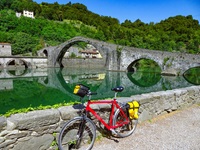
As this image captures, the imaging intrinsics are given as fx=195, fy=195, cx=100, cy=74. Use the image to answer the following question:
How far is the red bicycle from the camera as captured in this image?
9.75 feet

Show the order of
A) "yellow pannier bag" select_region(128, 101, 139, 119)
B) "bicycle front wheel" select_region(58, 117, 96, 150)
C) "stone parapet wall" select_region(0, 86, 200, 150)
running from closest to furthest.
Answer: "stone parapet wall" select_region(0, 86, 200, 150) → "bicycle front wheel" select_region(58, 117, 96, 150) → "yellow pannier bag" select_region(128, 101, 139, 119)

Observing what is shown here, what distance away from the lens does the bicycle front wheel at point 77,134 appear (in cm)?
294

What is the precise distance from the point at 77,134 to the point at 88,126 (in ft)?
0.72

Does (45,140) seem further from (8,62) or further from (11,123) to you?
(8,62)

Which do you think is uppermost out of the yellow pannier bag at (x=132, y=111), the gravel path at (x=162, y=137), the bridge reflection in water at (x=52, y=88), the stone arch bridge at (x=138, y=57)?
the stone arch bridge at (x=138, y=57)

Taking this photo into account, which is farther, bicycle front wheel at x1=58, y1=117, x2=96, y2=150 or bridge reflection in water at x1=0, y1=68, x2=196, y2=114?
bridge reflection in water at x1=0, y1=68, x2=196, y2=114

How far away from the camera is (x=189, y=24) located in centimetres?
6306

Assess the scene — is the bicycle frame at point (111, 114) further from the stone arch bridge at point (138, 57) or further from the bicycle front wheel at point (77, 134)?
A: the stone arch bridge at point (138, 57)

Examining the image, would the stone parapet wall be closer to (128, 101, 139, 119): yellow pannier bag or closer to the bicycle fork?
the bicycle fork

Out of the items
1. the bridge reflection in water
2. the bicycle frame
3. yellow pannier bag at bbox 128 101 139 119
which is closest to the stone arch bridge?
the bridge reflection in water

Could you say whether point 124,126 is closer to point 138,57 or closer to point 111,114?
point 111,114

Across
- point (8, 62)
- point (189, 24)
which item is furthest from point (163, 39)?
point (8, 62)

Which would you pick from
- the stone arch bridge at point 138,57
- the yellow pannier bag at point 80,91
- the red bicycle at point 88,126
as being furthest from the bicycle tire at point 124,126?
the stone arch bridge at point 138,57

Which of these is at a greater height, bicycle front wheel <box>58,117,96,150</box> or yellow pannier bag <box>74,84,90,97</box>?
yellow pannier bag <box>74,84,90,97</box>
